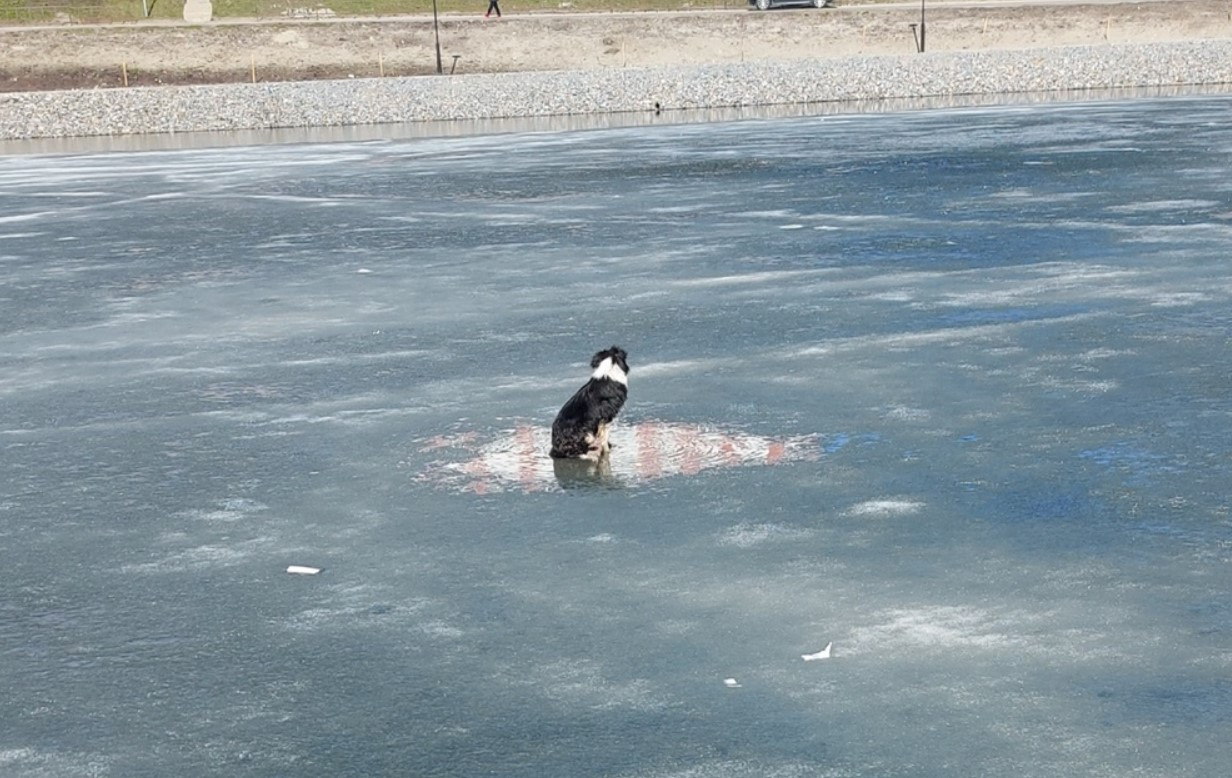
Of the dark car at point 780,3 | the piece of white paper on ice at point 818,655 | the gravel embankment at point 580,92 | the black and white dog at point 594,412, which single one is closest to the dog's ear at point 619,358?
the black and white dog at point 594,412

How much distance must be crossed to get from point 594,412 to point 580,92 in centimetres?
3936

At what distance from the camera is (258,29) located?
6469 centimetres

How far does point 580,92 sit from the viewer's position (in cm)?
4856

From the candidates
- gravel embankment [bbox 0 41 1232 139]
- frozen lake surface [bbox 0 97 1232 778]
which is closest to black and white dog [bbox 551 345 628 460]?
frozen lake surface [bbox 0 97 1232 778]

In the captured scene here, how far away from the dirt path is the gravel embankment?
876 centimetres

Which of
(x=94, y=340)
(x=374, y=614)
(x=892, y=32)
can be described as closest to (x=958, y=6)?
(x=892, y=32)

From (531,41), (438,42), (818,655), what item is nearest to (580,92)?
(531,41)

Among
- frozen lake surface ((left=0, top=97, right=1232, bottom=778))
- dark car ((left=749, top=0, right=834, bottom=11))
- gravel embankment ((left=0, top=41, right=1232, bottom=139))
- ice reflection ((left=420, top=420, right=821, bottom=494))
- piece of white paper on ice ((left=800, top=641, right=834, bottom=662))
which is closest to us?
frozen lake surface ((left=0, top=97, right=1232, bottom=778))

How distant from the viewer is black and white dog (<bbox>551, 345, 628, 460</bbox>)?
33.2ft

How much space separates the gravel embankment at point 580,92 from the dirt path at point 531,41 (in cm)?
876

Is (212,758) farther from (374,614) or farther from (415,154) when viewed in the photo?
(415,154)

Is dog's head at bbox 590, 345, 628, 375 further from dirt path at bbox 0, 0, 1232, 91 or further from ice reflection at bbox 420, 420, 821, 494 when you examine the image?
dirt path at bbox 0, 0, 1232, 91

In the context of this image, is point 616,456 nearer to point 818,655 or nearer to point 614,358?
point 614,358

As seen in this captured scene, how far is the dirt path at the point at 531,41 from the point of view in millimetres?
62906
